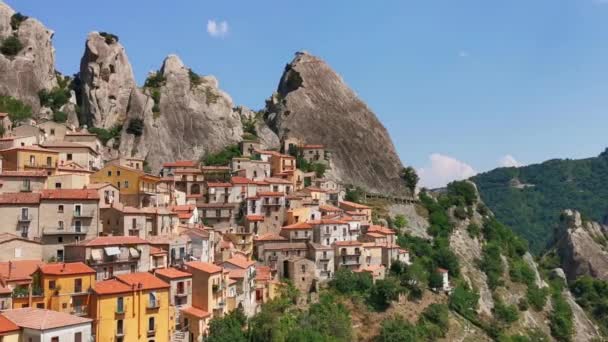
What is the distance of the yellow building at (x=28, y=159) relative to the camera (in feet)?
169

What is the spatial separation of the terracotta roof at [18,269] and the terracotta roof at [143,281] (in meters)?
5.26

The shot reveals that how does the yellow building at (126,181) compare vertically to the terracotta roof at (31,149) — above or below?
below

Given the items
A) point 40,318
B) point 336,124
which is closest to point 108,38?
point 336,124

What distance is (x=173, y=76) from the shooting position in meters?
96.0

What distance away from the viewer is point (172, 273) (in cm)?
4347

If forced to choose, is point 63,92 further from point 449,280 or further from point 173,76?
point 449,280

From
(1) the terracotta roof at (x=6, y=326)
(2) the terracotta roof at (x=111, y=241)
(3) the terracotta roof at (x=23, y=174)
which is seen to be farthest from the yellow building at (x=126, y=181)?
(1) the terracotta roof at (x=6, y=326)

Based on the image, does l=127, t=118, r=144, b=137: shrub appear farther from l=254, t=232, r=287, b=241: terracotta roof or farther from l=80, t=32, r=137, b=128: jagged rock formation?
l=254, t=232, r=287, b=241: terracotta roof

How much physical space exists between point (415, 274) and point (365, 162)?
112 feet

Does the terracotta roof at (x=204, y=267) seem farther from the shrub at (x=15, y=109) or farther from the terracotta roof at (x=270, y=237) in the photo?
the shrub at (x=15, y=109)

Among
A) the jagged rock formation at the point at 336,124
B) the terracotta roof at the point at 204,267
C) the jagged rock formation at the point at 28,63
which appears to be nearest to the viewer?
the terracotta roof at the point at 204,267

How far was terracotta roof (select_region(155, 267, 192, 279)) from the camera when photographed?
42812 mm

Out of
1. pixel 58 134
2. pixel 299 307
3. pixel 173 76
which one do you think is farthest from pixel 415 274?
pixel 173 76

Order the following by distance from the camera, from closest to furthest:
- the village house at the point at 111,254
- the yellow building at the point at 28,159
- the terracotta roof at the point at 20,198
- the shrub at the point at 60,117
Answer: the village house at the point at 111,254 → the terracotta roof at the point at 20,198 → the yellow building at the point at 28,159 → the shrub at the point at 60,117
